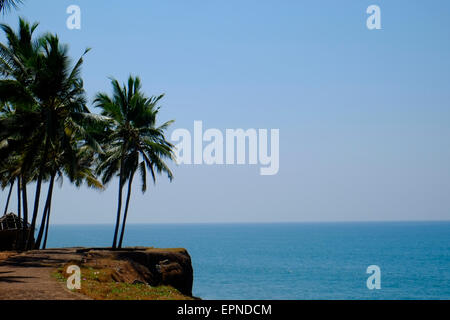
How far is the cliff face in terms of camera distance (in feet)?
Result: 71.3

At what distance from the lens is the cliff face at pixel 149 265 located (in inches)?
855

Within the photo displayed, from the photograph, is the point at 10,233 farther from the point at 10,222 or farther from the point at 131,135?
the point at 131,135

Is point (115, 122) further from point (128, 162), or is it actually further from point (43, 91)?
point (43, 91)

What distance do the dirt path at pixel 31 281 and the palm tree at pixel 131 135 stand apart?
35.0ft

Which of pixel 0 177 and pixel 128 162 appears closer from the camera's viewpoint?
pixel 128 162

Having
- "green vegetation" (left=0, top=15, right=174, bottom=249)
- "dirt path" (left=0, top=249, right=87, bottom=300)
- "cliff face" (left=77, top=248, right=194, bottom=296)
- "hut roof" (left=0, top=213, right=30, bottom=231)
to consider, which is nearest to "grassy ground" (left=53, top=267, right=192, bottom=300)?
"dirt path" (left=0, top=249, right=87, bottom=300)

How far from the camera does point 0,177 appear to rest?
125 feet

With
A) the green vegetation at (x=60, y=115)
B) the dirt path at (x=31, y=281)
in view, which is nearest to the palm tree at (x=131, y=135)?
the green vegetation at (x=60, y=115)

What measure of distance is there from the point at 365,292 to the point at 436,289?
12722mm

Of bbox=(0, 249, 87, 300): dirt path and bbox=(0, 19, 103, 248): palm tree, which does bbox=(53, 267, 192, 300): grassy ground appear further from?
bbox=(0, 19, 103, 248): palm tree

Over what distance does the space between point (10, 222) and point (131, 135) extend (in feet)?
51.7

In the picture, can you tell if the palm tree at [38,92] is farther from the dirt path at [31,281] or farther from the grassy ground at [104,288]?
the grassy ground at [104,288]

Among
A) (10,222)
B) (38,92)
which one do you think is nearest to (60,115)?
(38,92)
